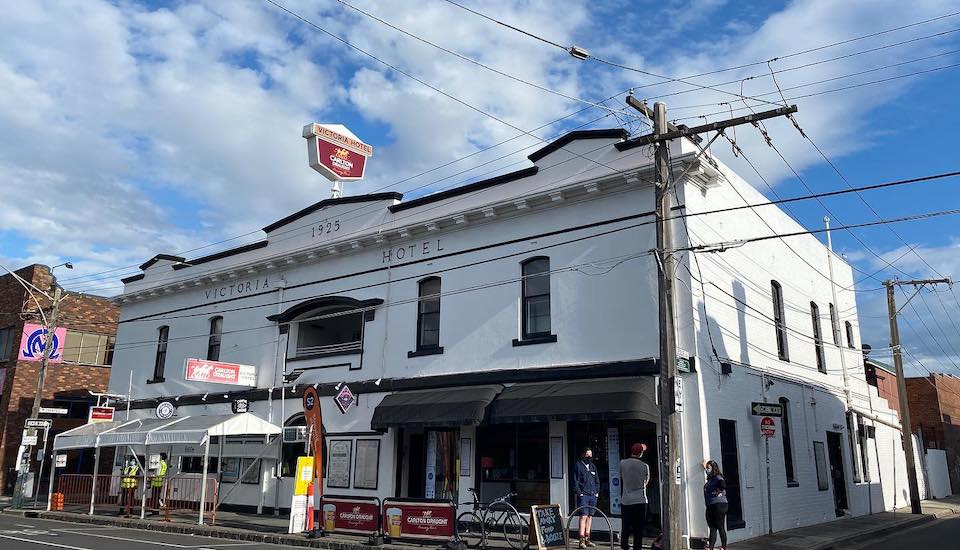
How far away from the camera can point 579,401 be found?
15.2 m

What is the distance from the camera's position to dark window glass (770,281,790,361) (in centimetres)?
1962

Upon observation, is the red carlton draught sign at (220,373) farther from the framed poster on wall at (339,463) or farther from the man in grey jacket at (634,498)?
the man in grey jacket at (634,498)

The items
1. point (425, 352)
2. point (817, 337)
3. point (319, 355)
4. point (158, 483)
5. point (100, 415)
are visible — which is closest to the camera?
point (425, 352)

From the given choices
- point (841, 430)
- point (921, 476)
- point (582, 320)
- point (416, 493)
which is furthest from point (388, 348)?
point (921, 476)

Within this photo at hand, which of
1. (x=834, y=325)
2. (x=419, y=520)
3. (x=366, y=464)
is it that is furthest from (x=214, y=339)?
(x=834, y=325)

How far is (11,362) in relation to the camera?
32.1 meters

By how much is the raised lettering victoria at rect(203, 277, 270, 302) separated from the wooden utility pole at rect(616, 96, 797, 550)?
1479 cm

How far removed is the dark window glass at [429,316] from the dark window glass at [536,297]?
278 cm

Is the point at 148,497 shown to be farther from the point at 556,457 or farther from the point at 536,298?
the point at 536,298

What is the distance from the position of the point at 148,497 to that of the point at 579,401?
50.4ft

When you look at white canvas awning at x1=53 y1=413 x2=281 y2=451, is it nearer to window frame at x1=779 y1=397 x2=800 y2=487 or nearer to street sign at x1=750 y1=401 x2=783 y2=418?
street sign at x1=750 y1=401 x2=783 y2=418

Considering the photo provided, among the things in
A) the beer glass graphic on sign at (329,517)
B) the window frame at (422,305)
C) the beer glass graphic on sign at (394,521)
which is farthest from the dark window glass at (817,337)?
the beer glass graphic on sign at (329,517)

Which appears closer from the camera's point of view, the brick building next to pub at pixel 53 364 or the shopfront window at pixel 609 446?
the shopfront window at pixel 609 446

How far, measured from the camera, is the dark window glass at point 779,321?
19.6m
